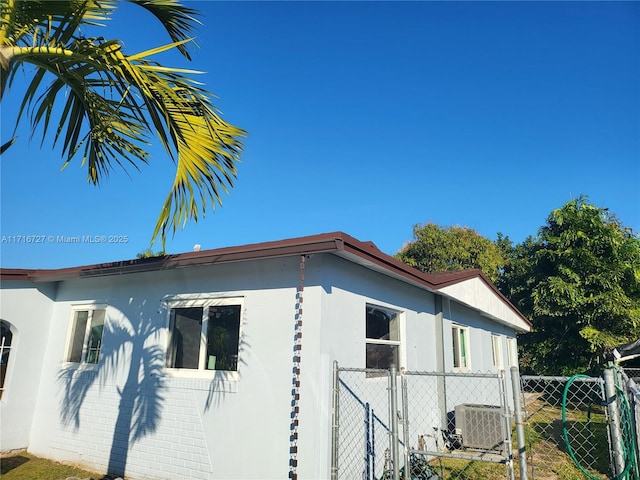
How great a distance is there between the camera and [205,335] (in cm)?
620

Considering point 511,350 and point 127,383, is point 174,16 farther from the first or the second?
point 511,350

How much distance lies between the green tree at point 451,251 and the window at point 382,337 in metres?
19.8

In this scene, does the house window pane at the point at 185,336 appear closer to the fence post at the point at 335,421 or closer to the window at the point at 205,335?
the window at the point at 205,335

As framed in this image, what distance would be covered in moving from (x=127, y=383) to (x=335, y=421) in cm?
377

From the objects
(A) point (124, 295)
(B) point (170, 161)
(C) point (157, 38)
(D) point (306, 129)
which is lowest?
(A) point (124, 295)

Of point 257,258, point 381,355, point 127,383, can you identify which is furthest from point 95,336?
point 381,355

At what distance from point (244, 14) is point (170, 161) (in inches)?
180

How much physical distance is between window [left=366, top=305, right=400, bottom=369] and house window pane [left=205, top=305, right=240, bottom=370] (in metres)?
1.97

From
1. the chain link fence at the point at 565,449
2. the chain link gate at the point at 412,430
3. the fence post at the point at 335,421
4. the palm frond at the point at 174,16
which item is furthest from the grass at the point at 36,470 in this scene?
the chain link fence at the point at 565,449

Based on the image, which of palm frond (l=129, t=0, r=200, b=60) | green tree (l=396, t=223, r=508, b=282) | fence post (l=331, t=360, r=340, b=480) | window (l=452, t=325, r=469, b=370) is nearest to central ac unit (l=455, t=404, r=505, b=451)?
window (l=452, t=325, r=469, b=370)

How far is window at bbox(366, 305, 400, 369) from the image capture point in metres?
6.45

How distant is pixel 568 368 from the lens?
17375mm

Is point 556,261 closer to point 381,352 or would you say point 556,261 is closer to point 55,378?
point 381,352

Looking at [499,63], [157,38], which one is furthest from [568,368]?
[157,38]
